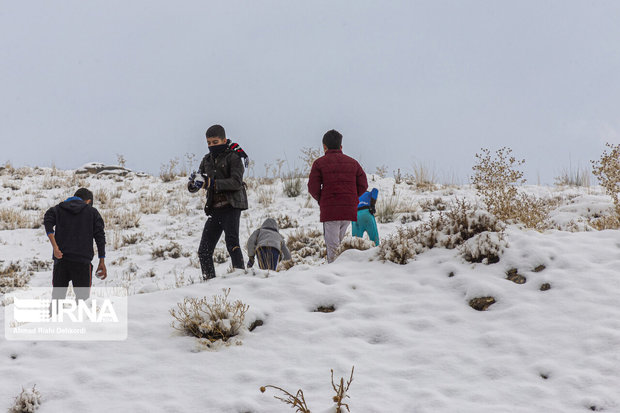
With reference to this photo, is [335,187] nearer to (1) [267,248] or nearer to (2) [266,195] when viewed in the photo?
(1) [267,248]

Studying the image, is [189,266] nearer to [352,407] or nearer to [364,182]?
[364,182]

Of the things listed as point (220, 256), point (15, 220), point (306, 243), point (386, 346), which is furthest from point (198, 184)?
point (15, 220)

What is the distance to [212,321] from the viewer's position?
3725mm

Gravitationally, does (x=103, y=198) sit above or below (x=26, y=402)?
above

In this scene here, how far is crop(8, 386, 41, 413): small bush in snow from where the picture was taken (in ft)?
9.21

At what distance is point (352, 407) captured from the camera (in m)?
2.78

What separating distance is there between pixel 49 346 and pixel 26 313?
1.09 m

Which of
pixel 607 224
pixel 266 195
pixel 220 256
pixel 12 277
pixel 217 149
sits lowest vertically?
pixel 12 277

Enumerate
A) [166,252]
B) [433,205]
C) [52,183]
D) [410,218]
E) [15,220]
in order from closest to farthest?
1. [166,252]
2. [410,218]
3. [433,205]
4. [15,220]
5. [52,183]

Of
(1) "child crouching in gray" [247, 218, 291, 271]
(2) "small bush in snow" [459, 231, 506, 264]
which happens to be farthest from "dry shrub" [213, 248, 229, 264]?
(2) "small bush in snow" [459, 231, 506, 264]

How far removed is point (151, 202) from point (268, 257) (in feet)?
27.3

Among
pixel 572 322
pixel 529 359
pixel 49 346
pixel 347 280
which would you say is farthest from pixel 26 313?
pixel 572 322

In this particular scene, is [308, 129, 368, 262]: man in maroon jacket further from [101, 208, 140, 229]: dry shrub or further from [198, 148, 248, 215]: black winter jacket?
[101, 208, 140, 229]: dry shrub

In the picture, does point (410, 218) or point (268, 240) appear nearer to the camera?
point (268, 240)
